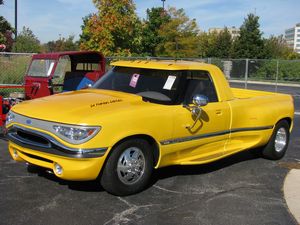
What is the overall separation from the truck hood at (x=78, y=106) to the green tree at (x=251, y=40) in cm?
3705

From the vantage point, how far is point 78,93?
627cm

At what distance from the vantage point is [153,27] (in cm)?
4209

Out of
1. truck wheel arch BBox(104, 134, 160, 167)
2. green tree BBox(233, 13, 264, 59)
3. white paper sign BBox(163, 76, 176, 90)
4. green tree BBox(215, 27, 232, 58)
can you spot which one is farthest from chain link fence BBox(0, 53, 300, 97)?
green tree BBox(215, 27, 232, 58)

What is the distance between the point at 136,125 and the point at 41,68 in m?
6.41

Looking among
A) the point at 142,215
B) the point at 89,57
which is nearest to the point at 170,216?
the point at 142,215

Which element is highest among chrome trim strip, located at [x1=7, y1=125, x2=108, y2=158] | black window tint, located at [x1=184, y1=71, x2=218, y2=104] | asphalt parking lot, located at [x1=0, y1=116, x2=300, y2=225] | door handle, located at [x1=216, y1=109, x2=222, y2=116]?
black window tint, located at [x1=184, y1=71, x2=218, y2=104]

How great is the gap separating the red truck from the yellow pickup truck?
385 centimetres

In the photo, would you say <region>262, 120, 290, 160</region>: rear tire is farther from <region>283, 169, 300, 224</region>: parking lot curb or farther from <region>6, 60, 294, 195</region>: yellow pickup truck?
<region>283, 169, 300, 224</region>: parking lot curb

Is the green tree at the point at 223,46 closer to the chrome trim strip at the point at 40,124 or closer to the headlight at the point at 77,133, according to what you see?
the chrome trim strip at the point at 40,124

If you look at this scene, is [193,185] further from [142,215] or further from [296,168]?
[296,168]

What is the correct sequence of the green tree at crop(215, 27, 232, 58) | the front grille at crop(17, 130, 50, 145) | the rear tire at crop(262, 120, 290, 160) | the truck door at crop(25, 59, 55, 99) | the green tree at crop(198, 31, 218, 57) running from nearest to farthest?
the front grille at crop(17, 130, 50, 145)
the rear tire at crop(262, 120, 290, 160)
the truck door at crop(25, 59, 55, 99)
the green tree at crop(215, 27, 232, 58)
the green tree at crop(198, 31, 218, 57)

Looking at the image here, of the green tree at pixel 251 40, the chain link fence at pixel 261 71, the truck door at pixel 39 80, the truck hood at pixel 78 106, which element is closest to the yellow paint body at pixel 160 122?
the truck hood at pixel 78 106

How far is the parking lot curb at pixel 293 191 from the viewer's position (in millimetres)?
5198

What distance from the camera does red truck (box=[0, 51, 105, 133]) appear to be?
10548 millimetres
